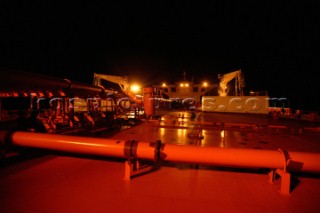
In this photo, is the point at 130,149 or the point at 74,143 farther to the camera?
the point at 74,143

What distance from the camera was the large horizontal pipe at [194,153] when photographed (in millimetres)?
2742

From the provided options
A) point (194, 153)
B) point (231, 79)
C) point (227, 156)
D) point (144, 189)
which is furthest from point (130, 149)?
point (231, 79)

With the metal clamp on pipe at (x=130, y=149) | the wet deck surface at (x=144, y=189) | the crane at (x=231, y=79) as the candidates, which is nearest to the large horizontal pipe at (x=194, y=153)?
the metal clamp on pipe at (x=130, y=149)

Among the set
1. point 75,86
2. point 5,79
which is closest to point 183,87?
point 75,86

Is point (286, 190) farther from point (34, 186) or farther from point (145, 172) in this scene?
point (34, 186)

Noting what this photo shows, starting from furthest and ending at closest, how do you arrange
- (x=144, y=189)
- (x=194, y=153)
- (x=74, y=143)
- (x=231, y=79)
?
(x=231, y=79) → (x=74, y=143) → (x=194, y=153) → (x=144, y=189)

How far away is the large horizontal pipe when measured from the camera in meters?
2.74

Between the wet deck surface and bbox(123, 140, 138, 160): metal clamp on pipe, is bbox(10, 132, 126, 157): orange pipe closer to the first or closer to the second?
bbox(123, 140, 138, 160): metal clamp on pipe

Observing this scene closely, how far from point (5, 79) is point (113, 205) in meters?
3.99

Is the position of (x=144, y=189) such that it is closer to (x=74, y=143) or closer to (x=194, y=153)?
(x=194, y=153)

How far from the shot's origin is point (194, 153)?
294 cm

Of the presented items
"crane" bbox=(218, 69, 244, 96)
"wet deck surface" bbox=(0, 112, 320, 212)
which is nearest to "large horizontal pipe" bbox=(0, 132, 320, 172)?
"wet deck surface" bbox=(0, 112, 320, 212)

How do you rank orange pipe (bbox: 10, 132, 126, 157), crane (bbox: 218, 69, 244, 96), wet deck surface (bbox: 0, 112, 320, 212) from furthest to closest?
crane (bbox: 218, 69, 244, 96)
orange pipe (bbox: 10, 132, 126, 157)
wet deck surface (bbox: 0, 112, 320, 212)

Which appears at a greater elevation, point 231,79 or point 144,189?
point 231,79
